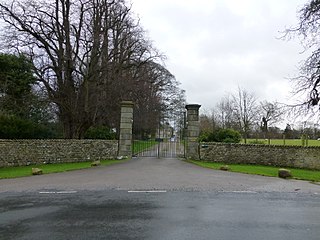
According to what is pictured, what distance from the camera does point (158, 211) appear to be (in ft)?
24.6

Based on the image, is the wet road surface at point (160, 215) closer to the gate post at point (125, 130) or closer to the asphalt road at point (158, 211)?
the asphalt road at point (158, 211)

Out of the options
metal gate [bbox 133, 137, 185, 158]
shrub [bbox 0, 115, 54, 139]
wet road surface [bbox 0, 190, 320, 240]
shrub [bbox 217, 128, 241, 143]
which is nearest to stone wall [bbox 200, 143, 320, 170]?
shrub [bbox 217, 128, 241, 143]

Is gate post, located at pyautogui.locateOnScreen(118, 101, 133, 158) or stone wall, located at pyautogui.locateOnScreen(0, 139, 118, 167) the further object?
gate post, located at pyautogui.locateOnScreen(118, 101, 133, 158)

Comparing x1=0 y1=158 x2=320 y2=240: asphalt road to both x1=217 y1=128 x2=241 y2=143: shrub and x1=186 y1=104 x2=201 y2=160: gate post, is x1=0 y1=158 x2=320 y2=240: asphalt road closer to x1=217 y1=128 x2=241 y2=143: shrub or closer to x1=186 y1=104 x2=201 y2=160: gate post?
x1=186 y1=104 x2=201 y2=160: gate post

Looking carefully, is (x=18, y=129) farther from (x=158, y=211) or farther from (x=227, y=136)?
(x=158, y=211)

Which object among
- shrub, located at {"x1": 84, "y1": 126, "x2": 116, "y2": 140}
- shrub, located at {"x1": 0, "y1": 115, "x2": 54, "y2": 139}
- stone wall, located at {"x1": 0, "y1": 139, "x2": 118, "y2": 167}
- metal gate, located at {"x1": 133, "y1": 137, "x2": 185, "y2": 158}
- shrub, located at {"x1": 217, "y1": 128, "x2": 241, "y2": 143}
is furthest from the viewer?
metal gate, located at {"x1": 133, "y1": 137, "x2": 185, "y2": 158}

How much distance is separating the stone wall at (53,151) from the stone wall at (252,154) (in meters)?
6.44

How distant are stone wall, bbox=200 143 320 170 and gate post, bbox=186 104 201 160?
0.47 m

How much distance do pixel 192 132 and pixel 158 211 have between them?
15.4m

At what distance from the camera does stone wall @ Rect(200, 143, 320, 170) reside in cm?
2234

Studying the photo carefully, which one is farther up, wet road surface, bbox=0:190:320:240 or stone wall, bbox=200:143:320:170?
stone wall, bbox=200:143:320:170

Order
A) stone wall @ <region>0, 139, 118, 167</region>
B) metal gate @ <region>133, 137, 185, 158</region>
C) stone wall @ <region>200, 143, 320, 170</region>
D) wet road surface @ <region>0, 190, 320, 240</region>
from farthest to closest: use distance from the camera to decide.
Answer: metal gate @ <region>133, 137, 185, 158</region> < stone wall @ <region>200, 143, 320, 170</region> < stone wall @ <region>0, 139, 118, 167</region> < wet road surface @ <region>0, 190, 320, 240</region>

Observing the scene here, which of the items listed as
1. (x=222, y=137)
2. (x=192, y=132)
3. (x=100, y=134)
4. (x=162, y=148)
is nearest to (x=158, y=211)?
(x=192, y=132)

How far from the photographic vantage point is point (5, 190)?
36.1 ft
